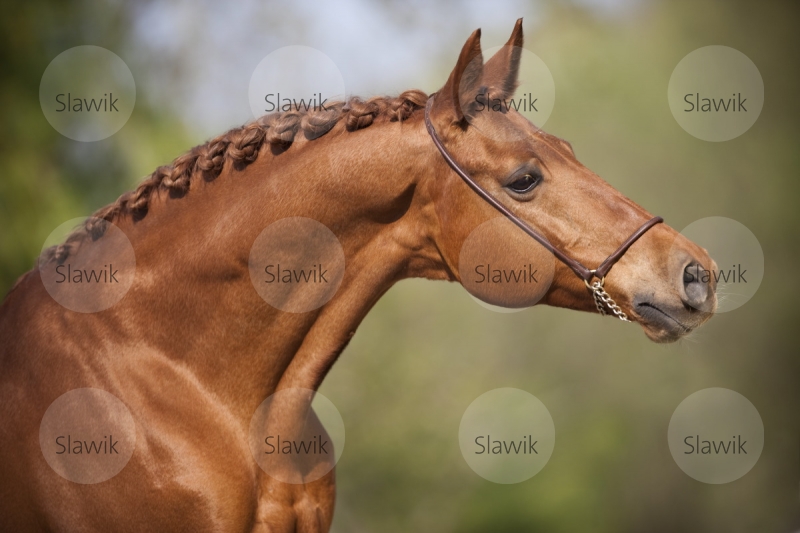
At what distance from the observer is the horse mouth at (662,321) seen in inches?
56.4

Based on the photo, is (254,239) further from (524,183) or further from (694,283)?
(694,283)

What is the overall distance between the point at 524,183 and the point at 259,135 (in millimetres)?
736

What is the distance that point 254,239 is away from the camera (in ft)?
4.90

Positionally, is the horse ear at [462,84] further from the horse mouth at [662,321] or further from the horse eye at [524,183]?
the horse mouth at [662,321]

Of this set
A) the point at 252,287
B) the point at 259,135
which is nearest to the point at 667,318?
the point at 252,287

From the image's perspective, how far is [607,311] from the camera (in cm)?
153

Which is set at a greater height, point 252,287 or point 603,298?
point 252,287

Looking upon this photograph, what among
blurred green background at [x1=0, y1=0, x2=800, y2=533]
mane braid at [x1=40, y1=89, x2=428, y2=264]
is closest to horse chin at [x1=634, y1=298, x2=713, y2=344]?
mane braid at [x1=40, y1=89, x2=428, y2=264]

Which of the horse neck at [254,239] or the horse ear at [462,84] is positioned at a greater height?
the horse ear at [462,84]

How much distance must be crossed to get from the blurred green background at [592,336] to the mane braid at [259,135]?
9.40 ft

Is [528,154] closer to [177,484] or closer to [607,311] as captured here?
[607,311]

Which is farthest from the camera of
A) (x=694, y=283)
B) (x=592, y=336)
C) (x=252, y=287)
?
(x=592, y=336)

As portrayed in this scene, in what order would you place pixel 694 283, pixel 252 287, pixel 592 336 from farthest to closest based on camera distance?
pixel 592 336 < pixel 252 287 < pixel 694 283

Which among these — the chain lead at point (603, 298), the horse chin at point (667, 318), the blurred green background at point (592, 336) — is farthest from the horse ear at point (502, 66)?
the blurred green background at point (592, 336)
